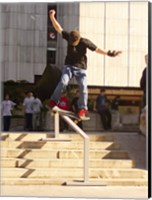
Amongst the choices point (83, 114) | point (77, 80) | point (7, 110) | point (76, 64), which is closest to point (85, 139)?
point (83, 114)

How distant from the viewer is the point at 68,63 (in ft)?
30.3

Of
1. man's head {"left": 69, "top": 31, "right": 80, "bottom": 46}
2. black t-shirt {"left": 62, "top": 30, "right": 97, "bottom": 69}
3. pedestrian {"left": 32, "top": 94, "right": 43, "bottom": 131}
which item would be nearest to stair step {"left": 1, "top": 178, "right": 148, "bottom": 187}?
pedestrian {"left": 32, "top": 94, "right": 43, "bottom": 131}

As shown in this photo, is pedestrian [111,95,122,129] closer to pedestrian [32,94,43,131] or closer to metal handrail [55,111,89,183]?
metal handrail [55,111,89,183]

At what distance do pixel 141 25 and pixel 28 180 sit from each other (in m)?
3.20

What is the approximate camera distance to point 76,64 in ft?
30.3

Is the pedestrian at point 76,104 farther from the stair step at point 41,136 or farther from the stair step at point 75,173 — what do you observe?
the stair step at point 75,173

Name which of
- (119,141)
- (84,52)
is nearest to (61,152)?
(119,141)

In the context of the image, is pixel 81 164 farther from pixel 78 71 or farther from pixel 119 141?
pixel 78 71

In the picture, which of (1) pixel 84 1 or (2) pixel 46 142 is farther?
(2) pixel 46 142

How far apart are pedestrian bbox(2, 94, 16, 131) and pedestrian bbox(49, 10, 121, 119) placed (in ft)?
2.49

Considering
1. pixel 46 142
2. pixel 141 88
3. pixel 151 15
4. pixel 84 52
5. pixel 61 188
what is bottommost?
pixel 61 188

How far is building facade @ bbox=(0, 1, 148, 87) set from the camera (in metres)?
9.03

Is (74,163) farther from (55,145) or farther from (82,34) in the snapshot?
(82,34)

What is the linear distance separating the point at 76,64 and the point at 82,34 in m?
0.51
